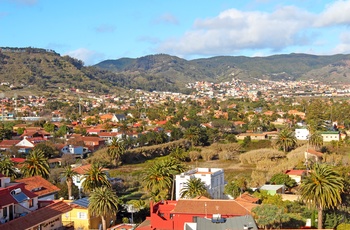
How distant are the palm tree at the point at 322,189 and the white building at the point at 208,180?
867cm

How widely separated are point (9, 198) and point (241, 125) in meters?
73.1

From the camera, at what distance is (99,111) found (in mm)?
131375

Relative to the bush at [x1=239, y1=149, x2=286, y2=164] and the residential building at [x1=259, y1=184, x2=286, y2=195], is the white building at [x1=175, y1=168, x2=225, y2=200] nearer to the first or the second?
the residential building at [x1=259, y1=184, x2=286, y2=195]

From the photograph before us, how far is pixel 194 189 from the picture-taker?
111 ft

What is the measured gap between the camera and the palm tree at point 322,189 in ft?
93.9

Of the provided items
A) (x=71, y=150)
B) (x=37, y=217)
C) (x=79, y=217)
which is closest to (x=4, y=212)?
(x=37, y=217)

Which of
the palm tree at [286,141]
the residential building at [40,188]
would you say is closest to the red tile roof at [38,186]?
the residential building at [40,188]

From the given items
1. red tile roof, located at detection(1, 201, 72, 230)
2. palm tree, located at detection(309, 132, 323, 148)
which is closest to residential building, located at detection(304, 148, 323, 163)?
palm tree, located at detection(309, 132, 323, 148)

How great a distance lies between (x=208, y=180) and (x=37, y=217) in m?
15.5

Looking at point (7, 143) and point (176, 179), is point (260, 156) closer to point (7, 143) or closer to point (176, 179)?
point (176, 179)

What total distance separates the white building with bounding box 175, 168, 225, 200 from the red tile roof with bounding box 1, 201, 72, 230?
10.9 m

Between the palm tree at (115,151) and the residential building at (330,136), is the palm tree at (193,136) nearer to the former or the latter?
the palm tree at (115,151)

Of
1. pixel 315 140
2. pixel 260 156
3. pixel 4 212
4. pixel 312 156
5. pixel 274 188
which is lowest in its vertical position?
pixel 274 188

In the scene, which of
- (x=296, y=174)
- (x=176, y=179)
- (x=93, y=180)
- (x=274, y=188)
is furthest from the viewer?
(x=296, y=174)
